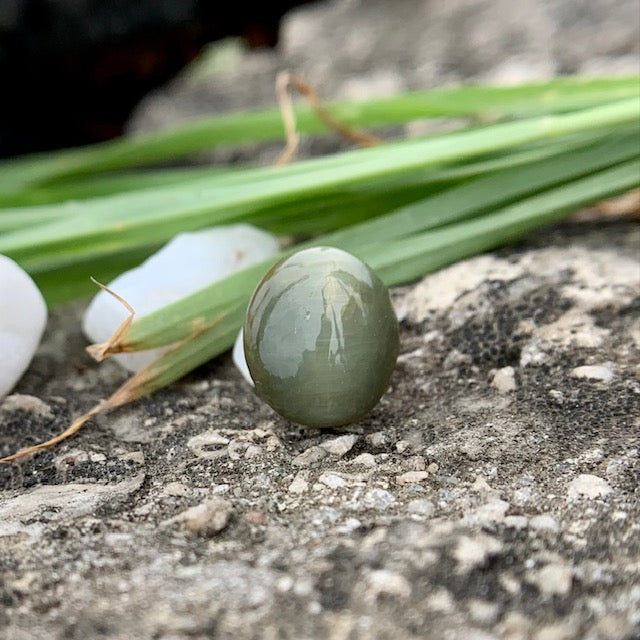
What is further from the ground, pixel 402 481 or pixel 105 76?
pixel 105 76

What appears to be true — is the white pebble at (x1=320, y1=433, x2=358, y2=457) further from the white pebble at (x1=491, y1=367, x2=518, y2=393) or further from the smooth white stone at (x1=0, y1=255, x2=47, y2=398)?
the smooth white stone at (x1=0, y1=255, x2=47, y2=398)

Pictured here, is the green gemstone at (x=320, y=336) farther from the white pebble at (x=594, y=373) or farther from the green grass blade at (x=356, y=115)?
the green grass blade at (x=356, y=115)

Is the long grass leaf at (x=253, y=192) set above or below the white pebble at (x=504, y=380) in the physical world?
above

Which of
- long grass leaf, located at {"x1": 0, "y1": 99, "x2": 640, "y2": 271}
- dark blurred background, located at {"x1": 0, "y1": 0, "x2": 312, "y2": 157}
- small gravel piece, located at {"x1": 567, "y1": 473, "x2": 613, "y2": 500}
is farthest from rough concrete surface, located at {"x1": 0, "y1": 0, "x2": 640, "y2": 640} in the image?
dark blurred background, located at {"x1": 0, "y1": 0, "x2": 312, "y2": 157}

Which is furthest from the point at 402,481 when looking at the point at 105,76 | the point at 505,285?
the point at 105,76

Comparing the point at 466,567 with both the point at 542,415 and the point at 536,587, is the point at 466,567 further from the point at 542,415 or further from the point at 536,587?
the point at 542,415

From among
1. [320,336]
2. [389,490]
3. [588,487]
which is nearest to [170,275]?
[320,336]

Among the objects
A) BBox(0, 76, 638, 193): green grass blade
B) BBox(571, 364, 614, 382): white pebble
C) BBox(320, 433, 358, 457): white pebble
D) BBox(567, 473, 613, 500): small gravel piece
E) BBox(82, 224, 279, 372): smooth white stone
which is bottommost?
BBox(571, 364, 614, 382): white pebble

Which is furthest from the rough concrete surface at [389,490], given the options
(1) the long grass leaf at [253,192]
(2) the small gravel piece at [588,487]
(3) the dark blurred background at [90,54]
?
(3) the dark blurred background at [90,54]
